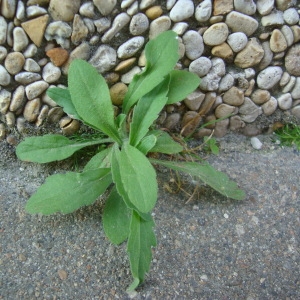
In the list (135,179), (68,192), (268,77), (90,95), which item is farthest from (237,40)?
(68,192)

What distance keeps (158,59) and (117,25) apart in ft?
0.58

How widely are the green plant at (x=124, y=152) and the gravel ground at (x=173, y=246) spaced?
0.07m

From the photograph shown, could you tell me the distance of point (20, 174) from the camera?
1.43m

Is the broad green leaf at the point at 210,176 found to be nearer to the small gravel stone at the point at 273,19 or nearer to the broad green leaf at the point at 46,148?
the broad green leaf at the point at 46,148

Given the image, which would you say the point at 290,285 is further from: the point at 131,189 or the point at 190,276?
the point at 131,189

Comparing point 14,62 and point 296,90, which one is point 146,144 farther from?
point 296,90

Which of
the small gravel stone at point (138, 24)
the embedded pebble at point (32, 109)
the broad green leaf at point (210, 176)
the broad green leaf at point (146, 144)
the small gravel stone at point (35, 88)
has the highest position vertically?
the small gravel stone at point (138, 24)

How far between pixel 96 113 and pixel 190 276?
0.52m

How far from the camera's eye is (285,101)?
156 cm

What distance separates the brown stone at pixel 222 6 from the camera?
53.6 inches

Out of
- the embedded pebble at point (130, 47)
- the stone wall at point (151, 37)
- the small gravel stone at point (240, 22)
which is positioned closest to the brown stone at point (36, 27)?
the stone wall at point (151, 37)

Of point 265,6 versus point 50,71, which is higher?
point 265,6

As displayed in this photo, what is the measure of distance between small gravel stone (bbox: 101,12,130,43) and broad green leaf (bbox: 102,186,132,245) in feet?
1.52

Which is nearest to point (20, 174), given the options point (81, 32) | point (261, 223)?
point (81, 32)
